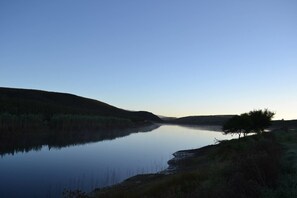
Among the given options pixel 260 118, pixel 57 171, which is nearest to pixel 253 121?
pixel 260 118

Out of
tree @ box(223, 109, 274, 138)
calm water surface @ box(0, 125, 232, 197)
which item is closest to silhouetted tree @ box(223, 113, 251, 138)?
tree @ box(223, 109, 274, 138)

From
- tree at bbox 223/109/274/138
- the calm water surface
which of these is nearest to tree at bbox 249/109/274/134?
tree at bbox 223/109/274/138

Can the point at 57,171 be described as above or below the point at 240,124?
below

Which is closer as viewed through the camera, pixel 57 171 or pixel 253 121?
pixel 57 171

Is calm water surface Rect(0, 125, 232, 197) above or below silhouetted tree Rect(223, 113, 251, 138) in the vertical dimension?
below

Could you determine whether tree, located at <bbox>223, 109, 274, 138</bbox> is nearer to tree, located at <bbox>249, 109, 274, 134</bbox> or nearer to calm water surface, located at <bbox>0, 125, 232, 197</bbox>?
tree, located at <bbox>249, 109, 274, 134</bbox>

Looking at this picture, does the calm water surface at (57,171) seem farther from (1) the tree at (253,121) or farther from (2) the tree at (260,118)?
(2) the tree at (260,118)

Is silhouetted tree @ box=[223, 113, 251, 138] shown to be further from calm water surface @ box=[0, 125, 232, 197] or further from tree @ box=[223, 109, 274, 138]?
calm water surface @ box=[0, 125, 232, 197]

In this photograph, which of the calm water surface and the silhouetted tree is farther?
the silhouetted tree

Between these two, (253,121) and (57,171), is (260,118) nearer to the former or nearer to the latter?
(253,121)

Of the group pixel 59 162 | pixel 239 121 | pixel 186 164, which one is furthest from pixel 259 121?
pixel 59 162

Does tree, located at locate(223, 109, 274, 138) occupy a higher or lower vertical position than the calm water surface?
higher

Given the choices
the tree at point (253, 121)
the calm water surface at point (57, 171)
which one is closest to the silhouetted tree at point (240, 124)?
the tree at point (253, 121)

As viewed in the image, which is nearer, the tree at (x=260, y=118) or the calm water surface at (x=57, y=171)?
the calm water surface at (x=57, y=171)
